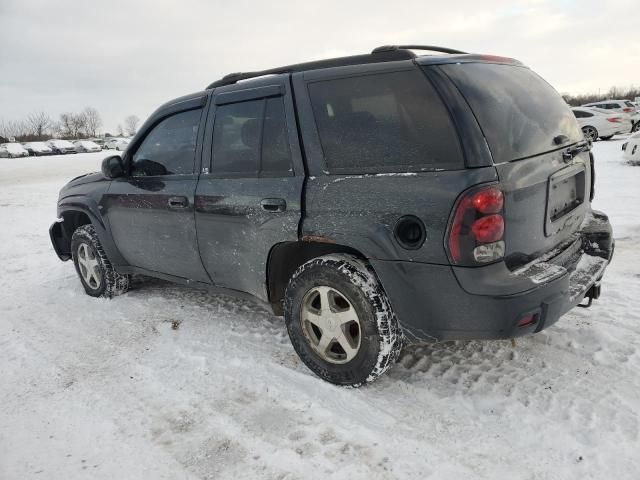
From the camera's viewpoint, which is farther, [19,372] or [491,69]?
[19,372]

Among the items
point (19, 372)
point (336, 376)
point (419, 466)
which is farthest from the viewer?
point (19, 372)

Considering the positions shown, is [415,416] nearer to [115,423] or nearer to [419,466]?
[419,466]

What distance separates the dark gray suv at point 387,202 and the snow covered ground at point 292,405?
0.38 meters

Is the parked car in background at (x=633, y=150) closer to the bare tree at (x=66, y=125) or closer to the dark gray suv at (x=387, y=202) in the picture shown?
the dark gray suv at (x=387, y=202)

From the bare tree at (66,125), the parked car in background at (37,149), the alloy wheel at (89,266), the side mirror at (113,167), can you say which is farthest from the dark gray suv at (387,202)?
the bare tree at (66,125)

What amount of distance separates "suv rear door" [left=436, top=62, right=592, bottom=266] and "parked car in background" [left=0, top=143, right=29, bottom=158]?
4484 cm

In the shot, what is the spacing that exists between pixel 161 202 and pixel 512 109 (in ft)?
8.54

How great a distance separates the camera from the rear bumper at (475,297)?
232 cm

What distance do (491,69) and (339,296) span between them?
1.58 metres

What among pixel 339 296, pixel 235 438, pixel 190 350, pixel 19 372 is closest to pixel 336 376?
pixel 339 296

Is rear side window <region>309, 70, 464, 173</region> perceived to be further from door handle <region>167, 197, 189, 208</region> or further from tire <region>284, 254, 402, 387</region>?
door handle <region>167, 197, 189, 208</region>

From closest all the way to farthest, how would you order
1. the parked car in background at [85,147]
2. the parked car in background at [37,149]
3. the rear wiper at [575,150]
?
the rear wiper at [575,150] → the parked car in background at [37,149] → the parked car in background at [85,147]

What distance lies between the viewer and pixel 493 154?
2.32 metres

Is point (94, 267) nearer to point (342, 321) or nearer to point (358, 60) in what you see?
point (342, 321)
